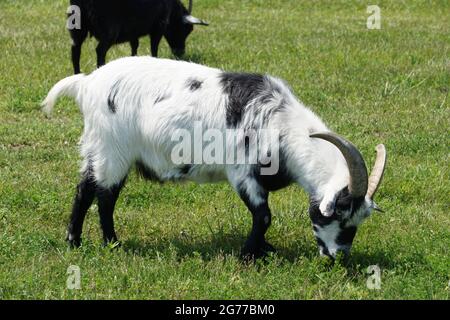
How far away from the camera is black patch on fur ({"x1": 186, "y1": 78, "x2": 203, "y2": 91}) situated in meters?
7.28

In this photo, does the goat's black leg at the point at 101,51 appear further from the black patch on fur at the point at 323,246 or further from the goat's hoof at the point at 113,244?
the black patch on fur at the point at 323,246

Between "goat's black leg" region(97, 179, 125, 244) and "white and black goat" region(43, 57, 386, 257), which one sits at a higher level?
"white and black goat" region(43, 57, 386, 257)

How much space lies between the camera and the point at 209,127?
23.5ft

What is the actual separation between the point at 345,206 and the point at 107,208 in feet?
6.29

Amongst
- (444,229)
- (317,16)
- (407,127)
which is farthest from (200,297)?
(317,16)

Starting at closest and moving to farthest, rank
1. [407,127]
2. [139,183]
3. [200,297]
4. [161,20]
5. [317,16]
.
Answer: [200,297] → [139,183] → [407,127] → [161,20] → [317,16]

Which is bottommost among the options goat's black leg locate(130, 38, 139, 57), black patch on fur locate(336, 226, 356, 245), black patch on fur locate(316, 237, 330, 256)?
black patch on fur locate(316, 237, 330, 256)

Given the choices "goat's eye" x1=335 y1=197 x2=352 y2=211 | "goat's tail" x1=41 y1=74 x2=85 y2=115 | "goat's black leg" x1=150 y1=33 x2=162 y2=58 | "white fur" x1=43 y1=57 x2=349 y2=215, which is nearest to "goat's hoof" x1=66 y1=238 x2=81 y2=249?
"white fur" x1=43 y1=57 x2=349 y2=215

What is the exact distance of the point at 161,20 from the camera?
525 inches

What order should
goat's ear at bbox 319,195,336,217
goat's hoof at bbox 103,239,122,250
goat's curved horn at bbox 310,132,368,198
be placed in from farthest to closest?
goat's hoof at bbox 103,239,122,250 < goat's ear at bbox 319,195,336,217 < goat's curved horn at bbox 310,132,368,198

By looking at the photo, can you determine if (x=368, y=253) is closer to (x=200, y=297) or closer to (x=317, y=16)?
(x=200, y=297)

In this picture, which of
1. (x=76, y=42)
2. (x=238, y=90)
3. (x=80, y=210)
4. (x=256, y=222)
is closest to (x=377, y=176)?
(x=256, y=222)

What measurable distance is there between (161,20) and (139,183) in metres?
4.85

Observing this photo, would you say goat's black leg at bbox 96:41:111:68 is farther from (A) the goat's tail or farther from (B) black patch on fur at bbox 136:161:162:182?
(B) black patch on fur at bbox 136:161:162:182
